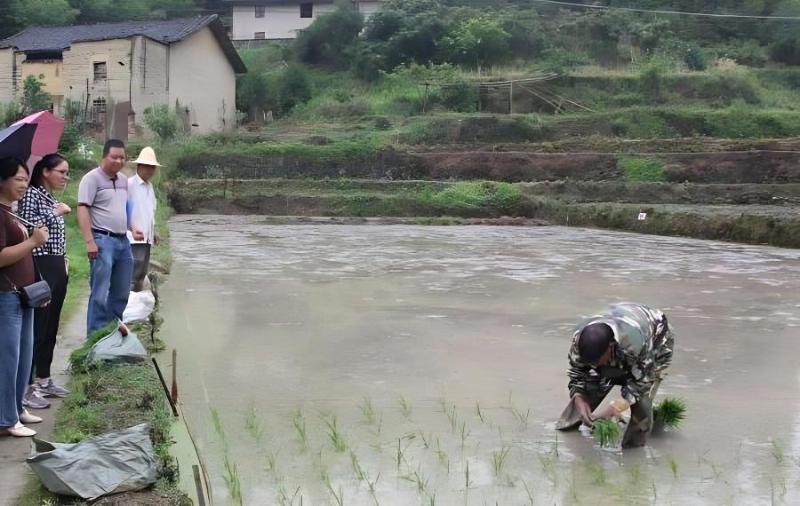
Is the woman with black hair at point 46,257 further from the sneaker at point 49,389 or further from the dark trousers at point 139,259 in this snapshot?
the dark trousers at point 139,259

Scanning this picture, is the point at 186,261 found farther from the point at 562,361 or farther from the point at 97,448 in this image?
the point at 97,448

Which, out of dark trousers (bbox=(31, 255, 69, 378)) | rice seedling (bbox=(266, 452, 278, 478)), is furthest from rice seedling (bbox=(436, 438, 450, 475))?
dark trousers (bbox=(31, 255, 69, 378))

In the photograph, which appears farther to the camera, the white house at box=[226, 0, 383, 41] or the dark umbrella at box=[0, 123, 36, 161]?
the white house at box=[226, 0, 383, 41]

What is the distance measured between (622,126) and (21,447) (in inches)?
1077

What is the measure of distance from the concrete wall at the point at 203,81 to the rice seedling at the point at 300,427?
28133 millimetres

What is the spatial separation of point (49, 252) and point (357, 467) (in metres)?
2.24

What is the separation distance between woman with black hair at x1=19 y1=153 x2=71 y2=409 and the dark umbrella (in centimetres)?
54

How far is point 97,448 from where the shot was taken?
392 centimetres

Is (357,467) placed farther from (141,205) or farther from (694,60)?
(694,60)

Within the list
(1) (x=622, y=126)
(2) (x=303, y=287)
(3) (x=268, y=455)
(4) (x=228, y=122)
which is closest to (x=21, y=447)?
(3) (x=268, y=455)

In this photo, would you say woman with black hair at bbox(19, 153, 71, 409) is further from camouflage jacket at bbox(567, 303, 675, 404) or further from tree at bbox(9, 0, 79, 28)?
tree at bbox(9, 0, 79, 28)

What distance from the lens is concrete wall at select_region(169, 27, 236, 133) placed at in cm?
3225

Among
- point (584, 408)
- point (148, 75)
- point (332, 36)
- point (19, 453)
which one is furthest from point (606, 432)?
point (332, 36)

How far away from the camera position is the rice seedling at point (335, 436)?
16.0 ft
